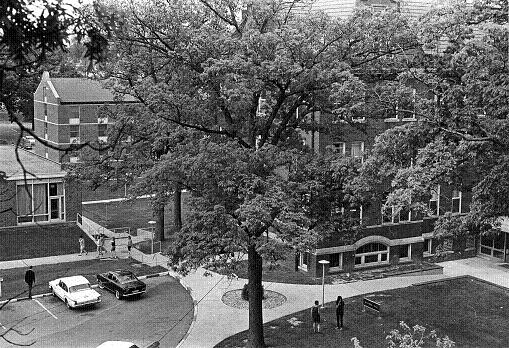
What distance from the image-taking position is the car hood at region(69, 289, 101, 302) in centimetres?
2466

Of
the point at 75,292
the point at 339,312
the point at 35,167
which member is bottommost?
the point at 339,312

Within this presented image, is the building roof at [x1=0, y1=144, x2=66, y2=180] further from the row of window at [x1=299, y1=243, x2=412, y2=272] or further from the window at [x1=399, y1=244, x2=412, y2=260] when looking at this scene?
the window at [x1=399, y1=244, x2=412, y2=260]

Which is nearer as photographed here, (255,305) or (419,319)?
(255,305)

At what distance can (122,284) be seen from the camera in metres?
26.3

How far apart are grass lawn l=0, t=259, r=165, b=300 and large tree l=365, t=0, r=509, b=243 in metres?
16.2

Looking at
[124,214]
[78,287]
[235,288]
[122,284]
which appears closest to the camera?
[78,287]

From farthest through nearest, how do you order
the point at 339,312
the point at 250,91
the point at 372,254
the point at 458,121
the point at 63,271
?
the point at 372,254 → the point at 63,271 → the point at 339,312 → the point at 250,91 → the point at 458,121

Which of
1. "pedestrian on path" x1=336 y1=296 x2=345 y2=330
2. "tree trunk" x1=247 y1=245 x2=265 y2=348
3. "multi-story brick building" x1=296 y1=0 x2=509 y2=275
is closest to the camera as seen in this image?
"tree trunk" x1=247 y1=245 x2=265 y2=348

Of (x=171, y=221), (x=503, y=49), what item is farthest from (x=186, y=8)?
(x=171, y=221)

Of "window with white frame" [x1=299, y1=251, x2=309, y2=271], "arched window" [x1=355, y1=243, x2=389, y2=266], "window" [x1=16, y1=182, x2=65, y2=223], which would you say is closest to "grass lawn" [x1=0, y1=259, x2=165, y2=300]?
"window" [x1=16, y1=182, x2=65, y2=223]

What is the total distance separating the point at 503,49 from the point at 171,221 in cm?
2972

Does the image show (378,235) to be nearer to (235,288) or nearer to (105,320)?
(235,288)

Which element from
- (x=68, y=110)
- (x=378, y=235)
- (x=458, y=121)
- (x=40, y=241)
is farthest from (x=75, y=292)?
(x=68, y=110)

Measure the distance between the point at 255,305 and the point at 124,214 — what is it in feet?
82.0
